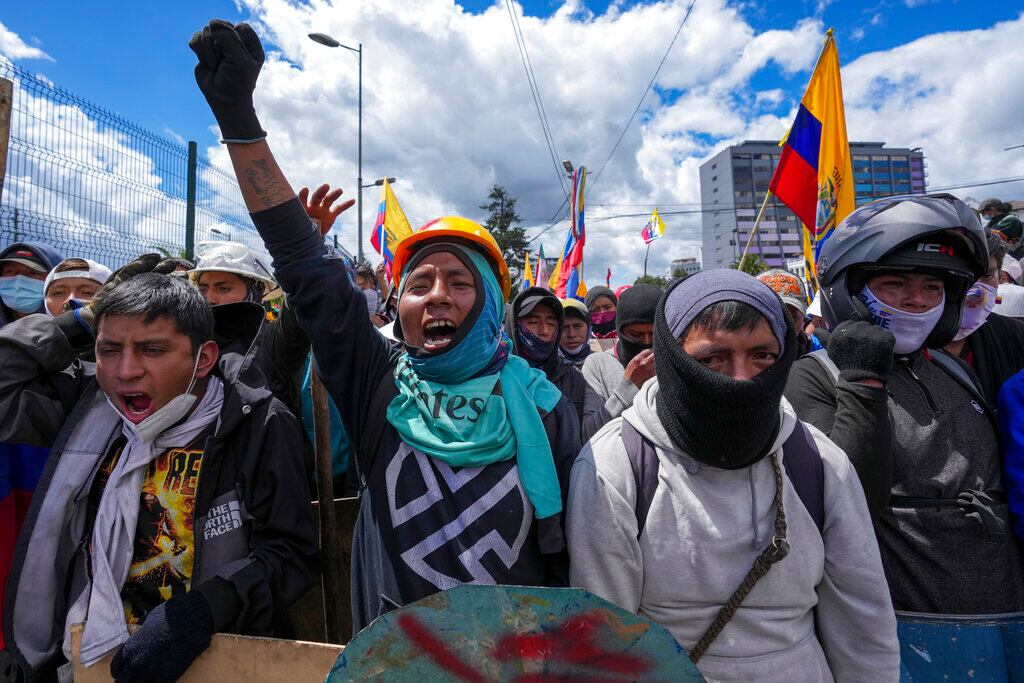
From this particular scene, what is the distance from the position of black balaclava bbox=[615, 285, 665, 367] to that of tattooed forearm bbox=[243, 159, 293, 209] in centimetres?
231

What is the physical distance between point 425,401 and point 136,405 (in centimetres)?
97

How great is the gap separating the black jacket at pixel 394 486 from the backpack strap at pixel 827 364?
897mm

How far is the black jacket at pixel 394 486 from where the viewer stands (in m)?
1.42

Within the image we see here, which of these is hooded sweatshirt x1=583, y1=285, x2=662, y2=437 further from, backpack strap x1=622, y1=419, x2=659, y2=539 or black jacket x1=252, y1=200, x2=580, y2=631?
black jacket x1=252, y1=200, x2=580, y2=631

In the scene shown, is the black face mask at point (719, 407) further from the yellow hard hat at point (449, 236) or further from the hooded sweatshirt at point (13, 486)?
the hooded sweatshirt at point (13, 486)

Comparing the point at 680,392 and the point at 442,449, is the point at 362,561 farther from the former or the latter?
the point at 680,392

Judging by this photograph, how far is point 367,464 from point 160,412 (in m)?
0.69

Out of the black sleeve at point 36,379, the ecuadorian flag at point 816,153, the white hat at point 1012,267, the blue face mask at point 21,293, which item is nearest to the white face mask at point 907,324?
the black sleeve at point 36,379

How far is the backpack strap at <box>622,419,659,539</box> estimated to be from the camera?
57.4 inches

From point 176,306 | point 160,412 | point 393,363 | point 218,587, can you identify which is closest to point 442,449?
point 393,363

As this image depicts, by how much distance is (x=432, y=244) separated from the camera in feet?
5.58

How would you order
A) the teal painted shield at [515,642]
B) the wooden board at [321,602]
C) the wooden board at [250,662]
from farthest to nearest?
the wooden board at [321,602]
the wooden board at [250,662]
the teal painted shield at [515,642]

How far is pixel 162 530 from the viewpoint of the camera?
1.72 m

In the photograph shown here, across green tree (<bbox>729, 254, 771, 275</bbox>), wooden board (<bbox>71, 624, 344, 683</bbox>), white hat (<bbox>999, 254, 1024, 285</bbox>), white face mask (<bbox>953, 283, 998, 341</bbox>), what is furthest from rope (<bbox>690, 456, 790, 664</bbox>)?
green tree (<bbox>729, 254, 771, 275</bbox>)
